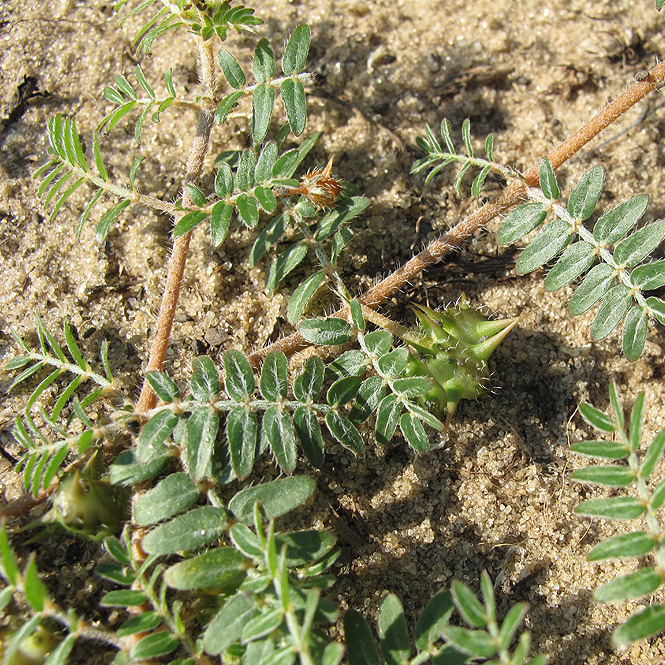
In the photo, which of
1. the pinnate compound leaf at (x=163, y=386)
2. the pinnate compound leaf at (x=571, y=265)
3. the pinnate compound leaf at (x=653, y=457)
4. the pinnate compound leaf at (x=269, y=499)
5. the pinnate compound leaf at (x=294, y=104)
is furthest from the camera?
the pinnate compound leaf at (x=294, y=104)

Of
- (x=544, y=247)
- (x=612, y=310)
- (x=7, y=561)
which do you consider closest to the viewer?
(x=7, y=561)

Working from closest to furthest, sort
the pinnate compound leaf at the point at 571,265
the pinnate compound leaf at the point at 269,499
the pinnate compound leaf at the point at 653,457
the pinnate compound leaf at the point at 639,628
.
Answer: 1. the pinnate compound leaf at the point at 639,628
2. the pinnate compound leaf at the point at 653,457
3. the pinnate compound leaf at the point at 269,499
4. the pinnate compound leaf at the point at 571,265

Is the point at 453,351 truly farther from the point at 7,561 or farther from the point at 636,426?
the point at 7,561

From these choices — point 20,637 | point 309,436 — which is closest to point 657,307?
point 309,436

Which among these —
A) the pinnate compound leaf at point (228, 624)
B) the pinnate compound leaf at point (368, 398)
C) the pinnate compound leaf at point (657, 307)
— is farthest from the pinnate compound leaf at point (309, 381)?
the pinnate compound leaf at point (657, 307)

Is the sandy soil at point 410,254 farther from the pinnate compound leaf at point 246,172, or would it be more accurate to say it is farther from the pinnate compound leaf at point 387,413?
the pinnate compound leaf at point 246,172

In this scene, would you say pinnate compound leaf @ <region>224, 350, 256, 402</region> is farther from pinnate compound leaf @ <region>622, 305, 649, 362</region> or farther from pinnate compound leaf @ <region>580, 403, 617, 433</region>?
pinnate compound leaf @ <region>622, 305, 649, 362</region>
